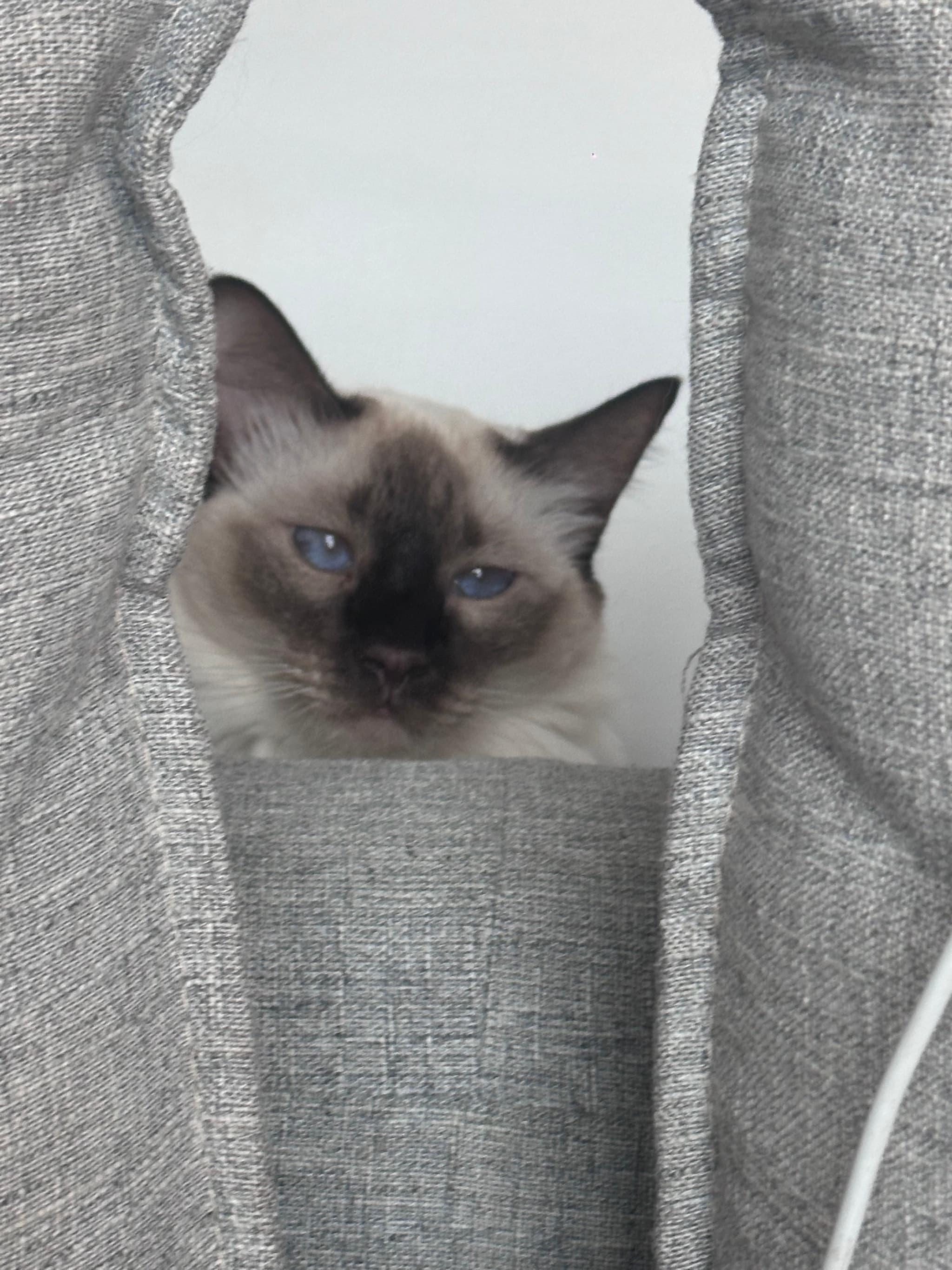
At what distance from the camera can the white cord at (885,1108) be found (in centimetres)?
45

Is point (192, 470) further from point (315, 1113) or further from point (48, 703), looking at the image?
point (315, 1113)

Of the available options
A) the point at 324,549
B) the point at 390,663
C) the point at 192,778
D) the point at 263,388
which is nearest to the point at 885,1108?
the point at 192,778

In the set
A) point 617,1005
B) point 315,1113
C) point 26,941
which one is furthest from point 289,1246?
point 26,941

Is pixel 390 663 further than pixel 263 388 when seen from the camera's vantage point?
No

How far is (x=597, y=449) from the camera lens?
144 cm

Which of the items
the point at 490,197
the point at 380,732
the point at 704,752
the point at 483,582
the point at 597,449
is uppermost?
the point at 490,197

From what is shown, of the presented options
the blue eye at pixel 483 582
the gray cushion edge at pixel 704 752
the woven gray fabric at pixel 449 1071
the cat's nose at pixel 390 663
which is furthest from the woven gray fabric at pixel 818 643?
the blue eye at pixel 483 582

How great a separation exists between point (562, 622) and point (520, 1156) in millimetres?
761

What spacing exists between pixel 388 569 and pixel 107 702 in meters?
0.76

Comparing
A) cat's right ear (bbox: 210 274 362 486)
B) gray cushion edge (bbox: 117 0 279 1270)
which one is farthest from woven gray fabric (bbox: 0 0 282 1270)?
cat's right ear (bbox: 210 274 362 486)

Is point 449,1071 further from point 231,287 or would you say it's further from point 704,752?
point 231,287

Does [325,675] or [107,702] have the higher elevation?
[107,702]

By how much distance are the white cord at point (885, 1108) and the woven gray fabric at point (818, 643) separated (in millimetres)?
18

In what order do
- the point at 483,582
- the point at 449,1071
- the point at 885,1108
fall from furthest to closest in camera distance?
the point at 483,582 → the point at 449,1071 → the point at 885,1108
